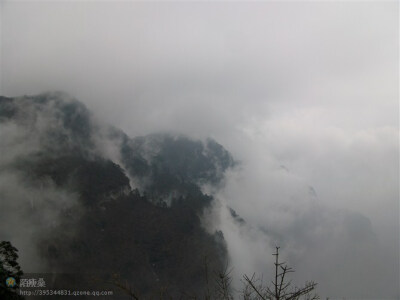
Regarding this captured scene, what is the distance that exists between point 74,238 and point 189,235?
63.9m

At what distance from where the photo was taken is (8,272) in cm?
4184

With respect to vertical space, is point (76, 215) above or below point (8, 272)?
above

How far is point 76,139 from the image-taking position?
648ft

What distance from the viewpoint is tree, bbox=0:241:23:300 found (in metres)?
38.7

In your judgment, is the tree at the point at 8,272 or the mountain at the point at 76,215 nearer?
the tree at the point at 8,272

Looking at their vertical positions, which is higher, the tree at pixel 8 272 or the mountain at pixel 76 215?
the mountain at pixel 76 215

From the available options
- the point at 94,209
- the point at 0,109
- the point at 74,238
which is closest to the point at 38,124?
the point at 0,109

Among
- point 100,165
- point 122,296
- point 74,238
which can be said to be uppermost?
point 100,165

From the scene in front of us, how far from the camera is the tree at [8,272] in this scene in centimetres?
3866

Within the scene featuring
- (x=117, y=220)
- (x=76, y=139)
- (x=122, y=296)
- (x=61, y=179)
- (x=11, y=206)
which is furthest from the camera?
(x=76, y=139)

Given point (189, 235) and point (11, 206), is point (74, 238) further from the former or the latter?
point (189, 235)

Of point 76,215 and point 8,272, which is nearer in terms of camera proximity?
point 8,272

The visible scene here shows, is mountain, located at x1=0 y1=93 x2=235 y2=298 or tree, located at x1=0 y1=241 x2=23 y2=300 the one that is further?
mountain, located at x1=0 y1=93 x2=235 y2=298

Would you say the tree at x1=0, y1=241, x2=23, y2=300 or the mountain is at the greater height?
the mountain
